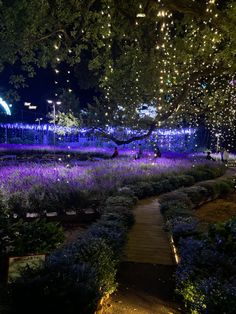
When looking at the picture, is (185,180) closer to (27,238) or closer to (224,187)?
(224,187)

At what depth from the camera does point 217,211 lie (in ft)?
46.0

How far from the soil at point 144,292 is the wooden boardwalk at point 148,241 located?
1.09 feet

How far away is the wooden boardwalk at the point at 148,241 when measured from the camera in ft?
24.0

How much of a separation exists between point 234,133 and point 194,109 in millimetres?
13201

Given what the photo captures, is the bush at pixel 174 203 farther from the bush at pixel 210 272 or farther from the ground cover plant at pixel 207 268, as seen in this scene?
the bush at pixel 210 272

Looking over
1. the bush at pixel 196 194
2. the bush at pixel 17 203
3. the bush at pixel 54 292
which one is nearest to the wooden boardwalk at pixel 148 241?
the bush at pixel 196 194

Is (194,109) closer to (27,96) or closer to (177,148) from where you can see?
(177,148)

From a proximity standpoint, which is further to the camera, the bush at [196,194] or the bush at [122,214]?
the bush at [196,194]

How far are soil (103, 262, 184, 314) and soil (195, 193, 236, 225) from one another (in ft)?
17.9

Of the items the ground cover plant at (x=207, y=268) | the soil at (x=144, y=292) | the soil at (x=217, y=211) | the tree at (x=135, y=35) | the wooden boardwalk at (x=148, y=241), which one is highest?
the tree at (x=135, y=35)

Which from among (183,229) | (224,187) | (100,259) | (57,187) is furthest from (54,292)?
(224,187)

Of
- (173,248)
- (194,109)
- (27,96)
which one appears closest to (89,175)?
(173,248)

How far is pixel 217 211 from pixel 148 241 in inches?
253

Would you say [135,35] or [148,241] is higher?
[135,35]
